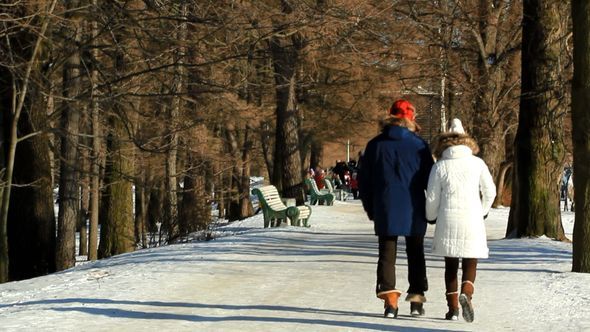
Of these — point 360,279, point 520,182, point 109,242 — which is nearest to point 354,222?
point 109,242

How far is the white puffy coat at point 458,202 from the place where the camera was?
356 inches

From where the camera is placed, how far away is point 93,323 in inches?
351

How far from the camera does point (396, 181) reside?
9148mm

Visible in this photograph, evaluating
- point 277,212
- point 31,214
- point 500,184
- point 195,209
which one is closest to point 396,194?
point 31,214

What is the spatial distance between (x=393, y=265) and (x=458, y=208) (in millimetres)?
695

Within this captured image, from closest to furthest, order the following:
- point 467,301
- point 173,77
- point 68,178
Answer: point 467,301 → point 173,77 → point 68,178

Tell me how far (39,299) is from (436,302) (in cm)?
369

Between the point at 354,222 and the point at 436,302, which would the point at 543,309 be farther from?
the point at 354,222

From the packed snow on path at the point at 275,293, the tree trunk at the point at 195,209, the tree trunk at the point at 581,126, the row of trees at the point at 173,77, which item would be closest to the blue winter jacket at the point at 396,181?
the packed snow on path at the point at 275,293

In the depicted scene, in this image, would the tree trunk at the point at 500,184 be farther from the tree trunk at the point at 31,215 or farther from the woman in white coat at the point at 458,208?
the woman in white coat at the point at 458,208

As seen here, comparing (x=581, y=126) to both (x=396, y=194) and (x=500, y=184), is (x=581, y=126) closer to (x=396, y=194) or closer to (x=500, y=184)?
(x=396, y=194)

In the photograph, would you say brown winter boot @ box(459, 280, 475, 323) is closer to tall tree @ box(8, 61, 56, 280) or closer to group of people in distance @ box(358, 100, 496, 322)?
group of people in distance @ box(358, 100, 496, 322)

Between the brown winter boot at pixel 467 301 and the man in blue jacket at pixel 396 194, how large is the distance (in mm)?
367

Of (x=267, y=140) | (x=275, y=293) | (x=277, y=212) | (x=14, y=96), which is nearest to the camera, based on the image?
(x=275, y=293)
